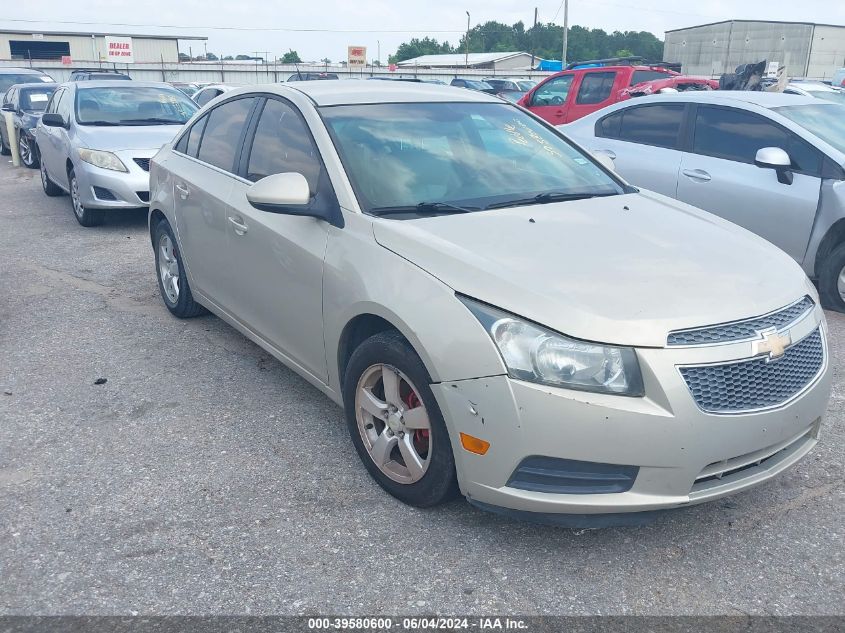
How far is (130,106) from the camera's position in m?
9.88

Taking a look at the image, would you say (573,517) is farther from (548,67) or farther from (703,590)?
(548,67)

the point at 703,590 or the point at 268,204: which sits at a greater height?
the point at 268,204

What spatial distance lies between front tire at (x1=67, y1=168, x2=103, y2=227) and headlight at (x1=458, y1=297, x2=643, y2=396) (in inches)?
301

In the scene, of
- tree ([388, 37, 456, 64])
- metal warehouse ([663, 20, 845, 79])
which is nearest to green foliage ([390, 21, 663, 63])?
tree ([388, 37, 456, 64])

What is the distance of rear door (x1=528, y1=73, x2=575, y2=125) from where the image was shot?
46.9ft

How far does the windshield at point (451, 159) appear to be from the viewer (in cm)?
359

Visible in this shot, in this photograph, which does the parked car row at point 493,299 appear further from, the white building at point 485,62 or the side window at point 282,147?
the white building at point 485,62

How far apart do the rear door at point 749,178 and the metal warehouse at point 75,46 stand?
204ft

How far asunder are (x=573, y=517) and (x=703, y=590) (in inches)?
20.6

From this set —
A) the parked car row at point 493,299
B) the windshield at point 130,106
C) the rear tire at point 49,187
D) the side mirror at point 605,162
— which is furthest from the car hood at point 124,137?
the side mirror at point 605,162

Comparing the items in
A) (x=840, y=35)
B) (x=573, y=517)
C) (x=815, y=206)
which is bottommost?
(x=573, y=517)

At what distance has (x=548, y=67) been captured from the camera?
3753 cm

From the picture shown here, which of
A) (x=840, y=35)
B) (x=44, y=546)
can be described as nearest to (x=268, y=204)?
(x=44, y=546)

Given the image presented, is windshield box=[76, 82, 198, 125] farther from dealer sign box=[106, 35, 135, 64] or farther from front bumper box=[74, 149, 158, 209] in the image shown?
dealer sign box=[106, 35, 135, 64]
